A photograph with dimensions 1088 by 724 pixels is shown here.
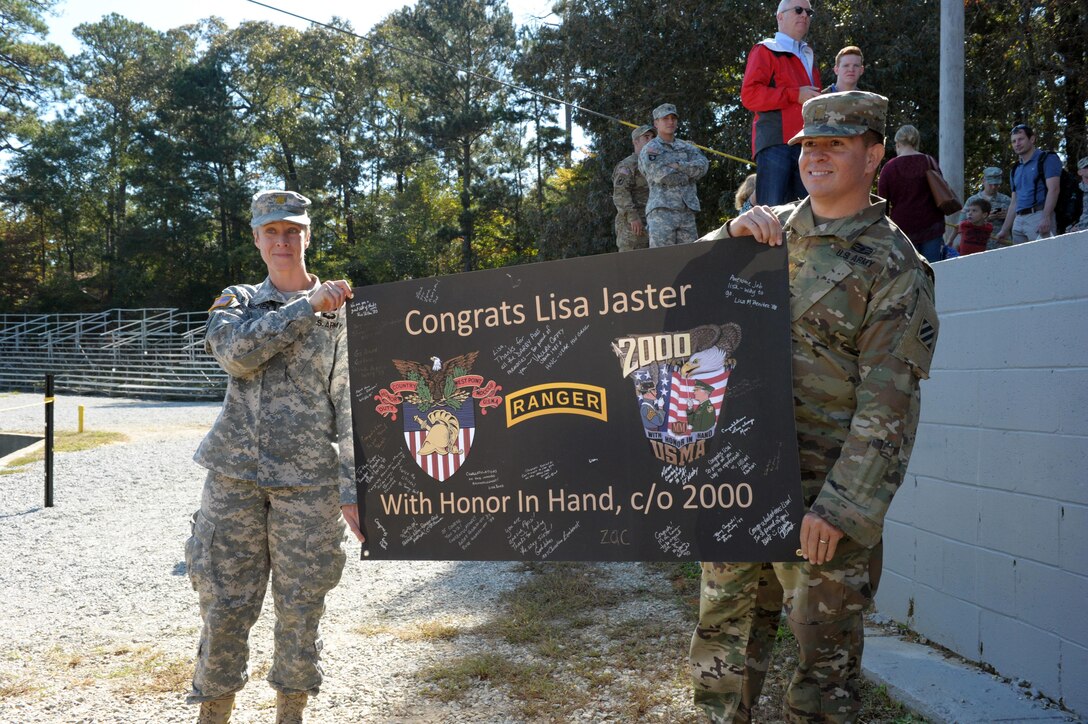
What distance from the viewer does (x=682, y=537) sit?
2984mm

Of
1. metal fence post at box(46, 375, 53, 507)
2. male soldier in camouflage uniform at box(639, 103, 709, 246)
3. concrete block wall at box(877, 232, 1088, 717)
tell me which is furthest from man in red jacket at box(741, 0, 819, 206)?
metal fence post at box(46, 375, 53, 507)

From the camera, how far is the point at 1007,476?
407 centimetres

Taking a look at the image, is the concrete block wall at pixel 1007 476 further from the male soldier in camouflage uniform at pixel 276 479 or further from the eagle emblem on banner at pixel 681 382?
the male soldier in camouflage uniform at pixel 276 479

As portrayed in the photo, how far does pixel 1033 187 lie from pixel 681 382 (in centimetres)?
640

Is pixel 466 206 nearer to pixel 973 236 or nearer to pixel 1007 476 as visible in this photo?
pixel 973 236

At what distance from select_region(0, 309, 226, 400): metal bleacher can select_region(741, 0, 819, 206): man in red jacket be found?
2414 centimetres

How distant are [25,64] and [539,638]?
48954mm

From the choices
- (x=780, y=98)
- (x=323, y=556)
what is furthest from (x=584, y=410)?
(x=780, y=98)

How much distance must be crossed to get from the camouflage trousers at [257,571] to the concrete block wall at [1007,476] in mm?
2884

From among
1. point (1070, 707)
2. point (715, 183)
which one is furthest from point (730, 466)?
point (715, 183)

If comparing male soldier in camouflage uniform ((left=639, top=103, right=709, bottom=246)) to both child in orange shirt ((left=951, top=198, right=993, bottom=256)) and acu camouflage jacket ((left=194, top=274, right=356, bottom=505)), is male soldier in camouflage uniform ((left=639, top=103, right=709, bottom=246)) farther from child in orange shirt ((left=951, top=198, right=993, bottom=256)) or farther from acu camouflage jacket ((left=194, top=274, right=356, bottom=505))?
acu camouflage jacket ((left=194, top=274, right=356, bottom=505))

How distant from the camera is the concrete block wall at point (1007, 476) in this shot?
3.66 meters

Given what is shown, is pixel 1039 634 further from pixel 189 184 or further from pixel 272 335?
pixel 189 184

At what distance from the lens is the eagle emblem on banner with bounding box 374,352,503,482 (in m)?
3.25
